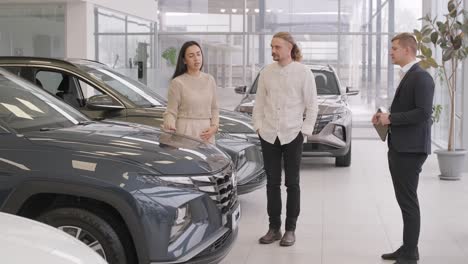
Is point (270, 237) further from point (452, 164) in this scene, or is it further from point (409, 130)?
point (452, 164)

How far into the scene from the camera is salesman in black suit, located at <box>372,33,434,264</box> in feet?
14.9

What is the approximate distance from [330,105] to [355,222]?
10.9 ft

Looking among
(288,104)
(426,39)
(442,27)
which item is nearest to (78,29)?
(426,39)

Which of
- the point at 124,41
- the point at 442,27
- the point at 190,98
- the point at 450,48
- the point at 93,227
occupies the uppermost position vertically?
the point at 124,41

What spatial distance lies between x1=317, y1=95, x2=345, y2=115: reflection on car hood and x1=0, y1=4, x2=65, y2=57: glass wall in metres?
5.94

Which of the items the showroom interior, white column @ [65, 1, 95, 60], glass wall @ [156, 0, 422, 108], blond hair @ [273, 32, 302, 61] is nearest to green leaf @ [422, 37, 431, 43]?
the showroom interior

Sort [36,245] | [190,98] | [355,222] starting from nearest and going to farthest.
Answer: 1. [36,245]
2. [190,98]
3. [355,222]

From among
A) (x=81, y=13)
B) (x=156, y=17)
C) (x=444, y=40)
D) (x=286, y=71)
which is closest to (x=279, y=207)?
(x=286, y=71)

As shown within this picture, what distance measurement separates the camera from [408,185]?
4602mm

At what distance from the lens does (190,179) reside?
364 cm

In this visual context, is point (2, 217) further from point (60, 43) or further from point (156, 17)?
point (156, 17)

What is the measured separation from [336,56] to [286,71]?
34.7 ft

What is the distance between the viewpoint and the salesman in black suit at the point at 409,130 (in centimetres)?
453

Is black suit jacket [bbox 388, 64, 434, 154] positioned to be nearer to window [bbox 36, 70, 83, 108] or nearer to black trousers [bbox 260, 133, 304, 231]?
black trousers [bbox 260, 133, 304, 231]
